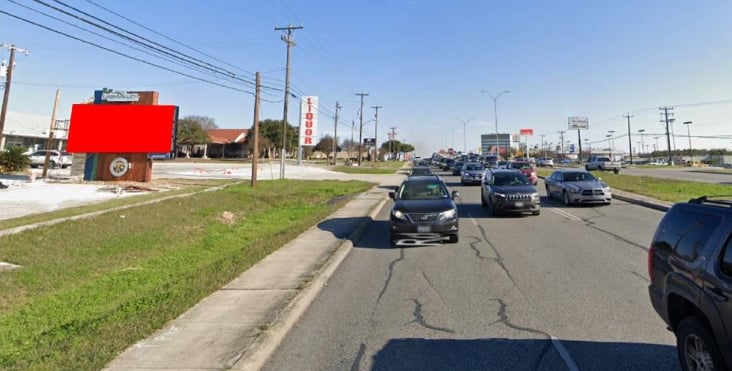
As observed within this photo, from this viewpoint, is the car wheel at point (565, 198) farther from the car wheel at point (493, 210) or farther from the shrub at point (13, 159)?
the shrub at point (13, 159)

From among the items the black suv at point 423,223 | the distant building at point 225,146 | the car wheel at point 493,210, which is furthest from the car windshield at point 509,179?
the distant building at point 225,146

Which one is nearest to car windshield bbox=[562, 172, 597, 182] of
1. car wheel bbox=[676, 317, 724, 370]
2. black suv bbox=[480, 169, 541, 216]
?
black suv bbox=[480, 169, 541, 216]

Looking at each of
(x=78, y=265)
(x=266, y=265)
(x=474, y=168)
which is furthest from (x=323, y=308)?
(x=474, y=168)

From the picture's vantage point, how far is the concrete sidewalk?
3963mm

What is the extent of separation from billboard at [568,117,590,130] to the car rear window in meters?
95.3

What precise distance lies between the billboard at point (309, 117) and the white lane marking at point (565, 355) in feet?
117

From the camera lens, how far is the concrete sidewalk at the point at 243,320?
3.96 m

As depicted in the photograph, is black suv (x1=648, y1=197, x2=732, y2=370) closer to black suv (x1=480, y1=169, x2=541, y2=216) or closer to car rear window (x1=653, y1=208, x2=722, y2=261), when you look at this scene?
car rear window (x1=653, y1=208, x2=722, y2=261)

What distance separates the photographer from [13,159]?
2864 cm

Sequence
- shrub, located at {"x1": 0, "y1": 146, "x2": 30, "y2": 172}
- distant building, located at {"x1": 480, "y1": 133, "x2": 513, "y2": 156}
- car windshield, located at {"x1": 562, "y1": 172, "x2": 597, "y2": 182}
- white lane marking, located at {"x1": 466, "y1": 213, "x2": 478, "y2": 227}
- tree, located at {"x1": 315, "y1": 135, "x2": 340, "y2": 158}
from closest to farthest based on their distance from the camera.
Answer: white lane marking, located at {"x1": 466, "y1": 213, "x2": 478, "y2": 227} → car windshield, located at {"x1": 562, "y1": 172, "x2": 597, "y2": 182} → shrub, located at {"x1": 0, "y1": 146, "x2": 30, "y2": 172} → tree, located at {"x1": 315, "y1": 135, "x2": 340, "y2": 158} → distant building, located at {"x1": 480, "y1": 133, "x2": 513, "y2": 156}

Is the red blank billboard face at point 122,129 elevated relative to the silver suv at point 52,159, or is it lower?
elevated

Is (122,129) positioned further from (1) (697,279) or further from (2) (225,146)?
(2) (225,146)

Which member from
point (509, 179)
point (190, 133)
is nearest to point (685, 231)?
point (509, 179)

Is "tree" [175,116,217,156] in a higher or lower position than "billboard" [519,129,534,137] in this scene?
lower
